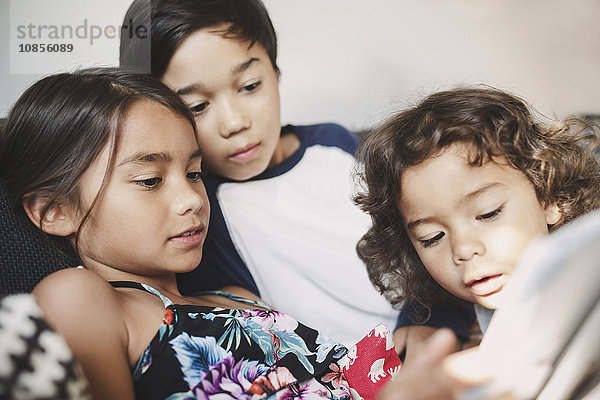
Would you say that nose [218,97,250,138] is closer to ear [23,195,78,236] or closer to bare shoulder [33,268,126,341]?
ear [23,195,78,236]

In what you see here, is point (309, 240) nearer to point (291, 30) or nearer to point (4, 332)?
point (4, 332)

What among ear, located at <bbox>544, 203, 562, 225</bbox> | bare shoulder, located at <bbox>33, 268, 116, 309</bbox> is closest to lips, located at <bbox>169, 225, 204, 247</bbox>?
bare shoulder, located at <bbox>33, 268, 116, 309</bbox>

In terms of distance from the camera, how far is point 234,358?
3.30ft

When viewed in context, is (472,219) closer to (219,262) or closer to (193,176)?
(193,176)

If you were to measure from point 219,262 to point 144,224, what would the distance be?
0.46 m

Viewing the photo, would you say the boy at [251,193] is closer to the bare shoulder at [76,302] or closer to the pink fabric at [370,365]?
the pink fabric at [370,365]

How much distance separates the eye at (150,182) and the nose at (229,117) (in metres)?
0.40

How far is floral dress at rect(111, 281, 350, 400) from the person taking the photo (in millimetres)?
933

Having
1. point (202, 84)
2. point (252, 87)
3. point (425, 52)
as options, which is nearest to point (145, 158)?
point (202, 84)

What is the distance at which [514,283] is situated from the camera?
63 cm

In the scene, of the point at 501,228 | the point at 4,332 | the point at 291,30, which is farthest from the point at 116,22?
the point at 4,332

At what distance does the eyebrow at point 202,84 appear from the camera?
145cm

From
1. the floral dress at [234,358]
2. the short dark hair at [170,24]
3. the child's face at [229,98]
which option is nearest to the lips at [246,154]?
the child's face at [229,98]

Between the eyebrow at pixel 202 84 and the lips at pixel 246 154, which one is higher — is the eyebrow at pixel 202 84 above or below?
above
